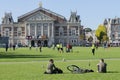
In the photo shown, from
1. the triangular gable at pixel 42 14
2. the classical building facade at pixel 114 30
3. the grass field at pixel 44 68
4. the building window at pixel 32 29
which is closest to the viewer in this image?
the grass field at pixel 44 68

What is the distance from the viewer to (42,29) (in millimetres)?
158375

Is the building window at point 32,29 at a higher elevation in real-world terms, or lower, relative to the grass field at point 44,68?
higher

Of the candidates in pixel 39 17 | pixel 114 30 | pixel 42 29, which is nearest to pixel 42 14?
pixel 39 17

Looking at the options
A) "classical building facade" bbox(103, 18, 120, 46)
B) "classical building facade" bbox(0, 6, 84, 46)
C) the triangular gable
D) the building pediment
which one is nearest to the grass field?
"classical building facade" bbox(0, 6, 84, 46)

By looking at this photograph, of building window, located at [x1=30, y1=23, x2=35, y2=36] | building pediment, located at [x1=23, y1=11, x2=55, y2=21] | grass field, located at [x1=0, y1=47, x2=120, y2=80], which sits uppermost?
building pediment, located at [x1=23, y1=11, x2=55, y2=21]

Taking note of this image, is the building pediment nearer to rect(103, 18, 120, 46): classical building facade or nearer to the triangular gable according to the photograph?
the triangular gable

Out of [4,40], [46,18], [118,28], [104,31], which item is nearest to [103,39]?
[104,31]

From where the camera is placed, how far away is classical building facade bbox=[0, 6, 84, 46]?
15812cm

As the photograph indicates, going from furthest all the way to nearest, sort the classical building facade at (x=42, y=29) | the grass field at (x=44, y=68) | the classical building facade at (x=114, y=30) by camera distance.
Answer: the classical building facade at (x=114, y=30) → the classical building facade at (x=42, y=29) → the grass field at (x=44, y=68)

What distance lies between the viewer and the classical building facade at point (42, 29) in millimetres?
158125

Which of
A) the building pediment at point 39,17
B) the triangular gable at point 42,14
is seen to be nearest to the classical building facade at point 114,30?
the triangular gable at point 42,14

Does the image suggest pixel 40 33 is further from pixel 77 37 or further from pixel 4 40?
pixel 4 40

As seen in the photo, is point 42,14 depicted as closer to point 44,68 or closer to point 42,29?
point 42,29

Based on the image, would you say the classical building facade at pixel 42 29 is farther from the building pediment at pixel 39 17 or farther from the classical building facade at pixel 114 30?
the classical building facade at pixel 114 30
